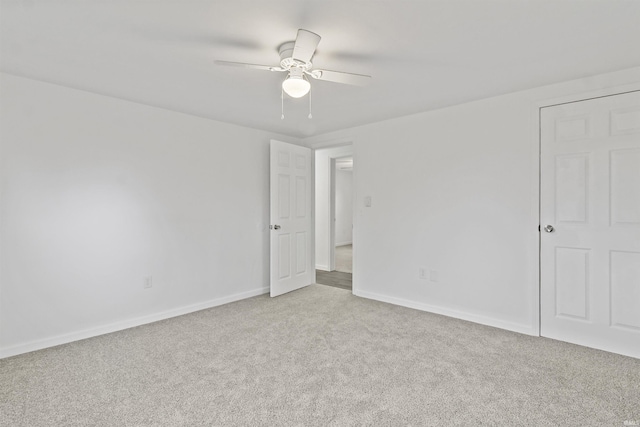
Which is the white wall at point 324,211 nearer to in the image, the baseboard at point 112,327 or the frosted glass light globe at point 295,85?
the baseboard at point 112,327

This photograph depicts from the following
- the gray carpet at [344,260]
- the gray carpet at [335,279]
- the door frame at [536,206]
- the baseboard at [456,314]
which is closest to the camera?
the door frame at [536,206]

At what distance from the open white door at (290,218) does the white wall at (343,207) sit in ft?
14.0

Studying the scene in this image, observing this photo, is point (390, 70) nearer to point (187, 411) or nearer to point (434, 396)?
point (434, 396)

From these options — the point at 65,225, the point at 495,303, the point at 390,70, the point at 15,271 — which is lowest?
the point at 495,303

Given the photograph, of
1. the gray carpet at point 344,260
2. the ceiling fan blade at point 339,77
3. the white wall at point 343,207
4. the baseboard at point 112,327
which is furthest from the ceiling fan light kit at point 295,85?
the white wall at point 343,207

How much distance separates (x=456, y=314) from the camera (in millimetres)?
3377

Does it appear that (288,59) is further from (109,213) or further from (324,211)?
(324,211)

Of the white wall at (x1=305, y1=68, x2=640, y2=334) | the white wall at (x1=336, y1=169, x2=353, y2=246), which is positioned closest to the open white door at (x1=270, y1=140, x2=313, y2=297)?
the white wall at (x1=305, y1=68, x2=640, y2=334)

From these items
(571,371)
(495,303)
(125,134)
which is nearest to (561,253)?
(495,303)

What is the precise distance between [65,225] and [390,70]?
9.95 feet

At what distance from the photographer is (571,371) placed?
226 centimetres

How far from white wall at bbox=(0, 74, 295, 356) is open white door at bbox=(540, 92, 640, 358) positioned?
3.30m

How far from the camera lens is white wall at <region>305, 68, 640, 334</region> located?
294 centimetres

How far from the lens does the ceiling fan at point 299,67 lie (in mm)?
1862
